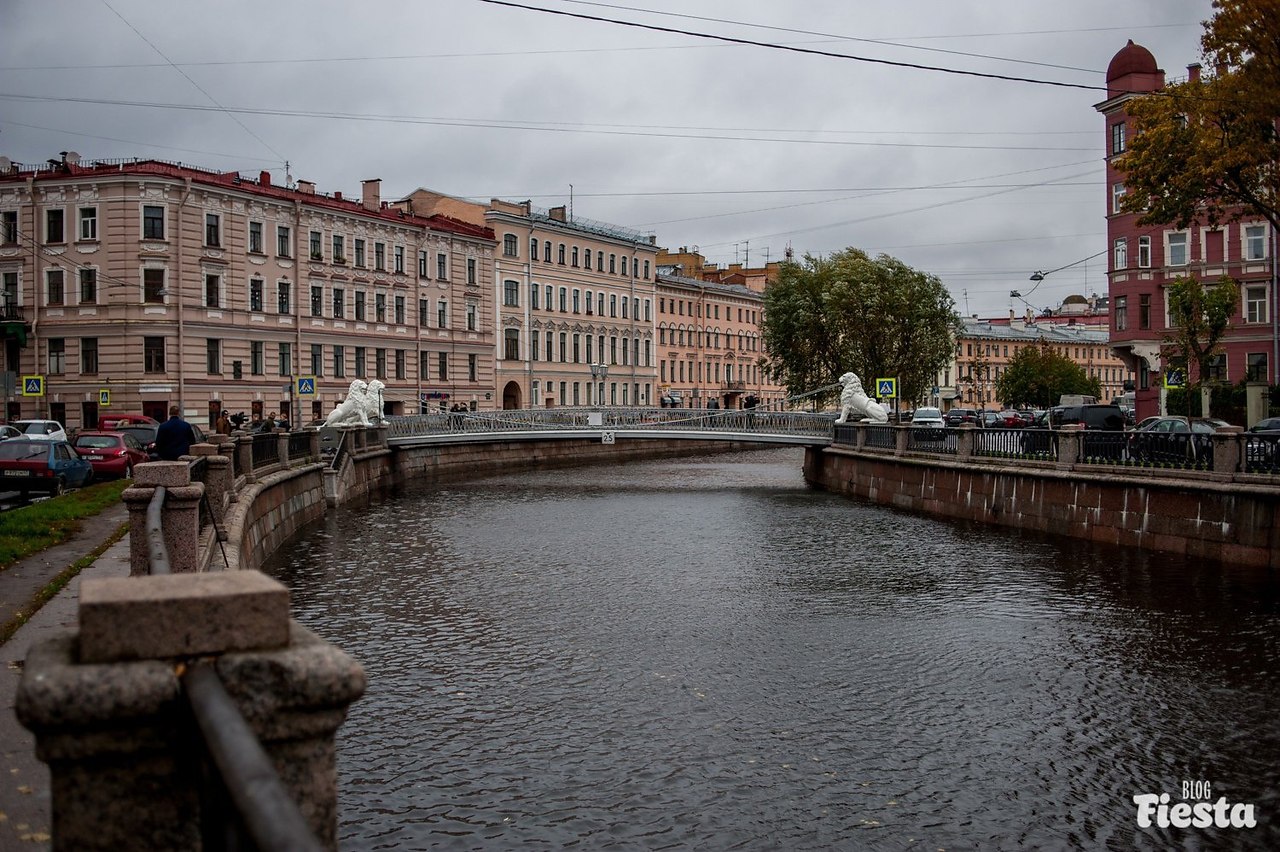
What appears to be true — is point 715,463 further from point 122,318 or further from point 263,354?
point 122,318

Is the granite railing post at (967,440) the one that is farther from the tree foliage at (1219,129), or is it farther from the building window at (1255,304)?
the building window at (1255,304)

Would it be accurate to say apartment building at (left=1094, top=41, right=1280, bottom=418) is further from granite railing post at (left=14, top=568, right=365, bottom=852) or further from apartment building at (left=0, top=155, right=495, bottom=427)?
granite railing post at (left=14, top=568, right=365, bottom=852)

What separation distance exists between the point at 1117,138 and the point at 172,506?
48.7m

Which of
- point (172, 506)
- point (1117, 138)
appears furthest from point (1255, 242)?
point (172, 506)

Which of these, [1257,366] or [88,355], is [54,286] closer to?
[88,355]

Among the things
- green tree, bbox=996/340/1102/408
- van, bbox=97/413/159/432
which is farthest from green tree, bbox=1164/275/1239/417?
green tree, bbox=996/340/1102/408

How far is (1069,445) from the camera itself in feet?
80.0

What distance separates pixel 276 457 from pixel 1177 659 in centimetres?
1987

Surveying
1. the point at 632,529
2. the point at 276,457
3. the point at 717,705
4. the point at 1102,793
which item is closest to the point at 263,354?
the point at 276,457

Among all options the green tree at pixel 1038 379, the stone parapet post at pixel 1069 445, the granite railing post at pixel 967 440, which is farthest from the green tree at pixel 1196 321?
the green tree at pixel 1038 379

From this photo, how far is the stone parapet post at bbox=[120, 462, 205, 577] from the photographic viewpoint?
9375 millimetres

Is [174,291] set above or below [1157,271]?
below

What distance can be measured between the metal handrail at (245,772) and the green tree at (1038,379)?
98419mm

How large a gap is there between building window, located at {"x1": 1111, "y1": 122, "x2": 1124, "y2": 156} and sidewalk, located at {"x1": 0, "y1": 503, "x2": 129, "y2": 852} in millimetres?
44375
